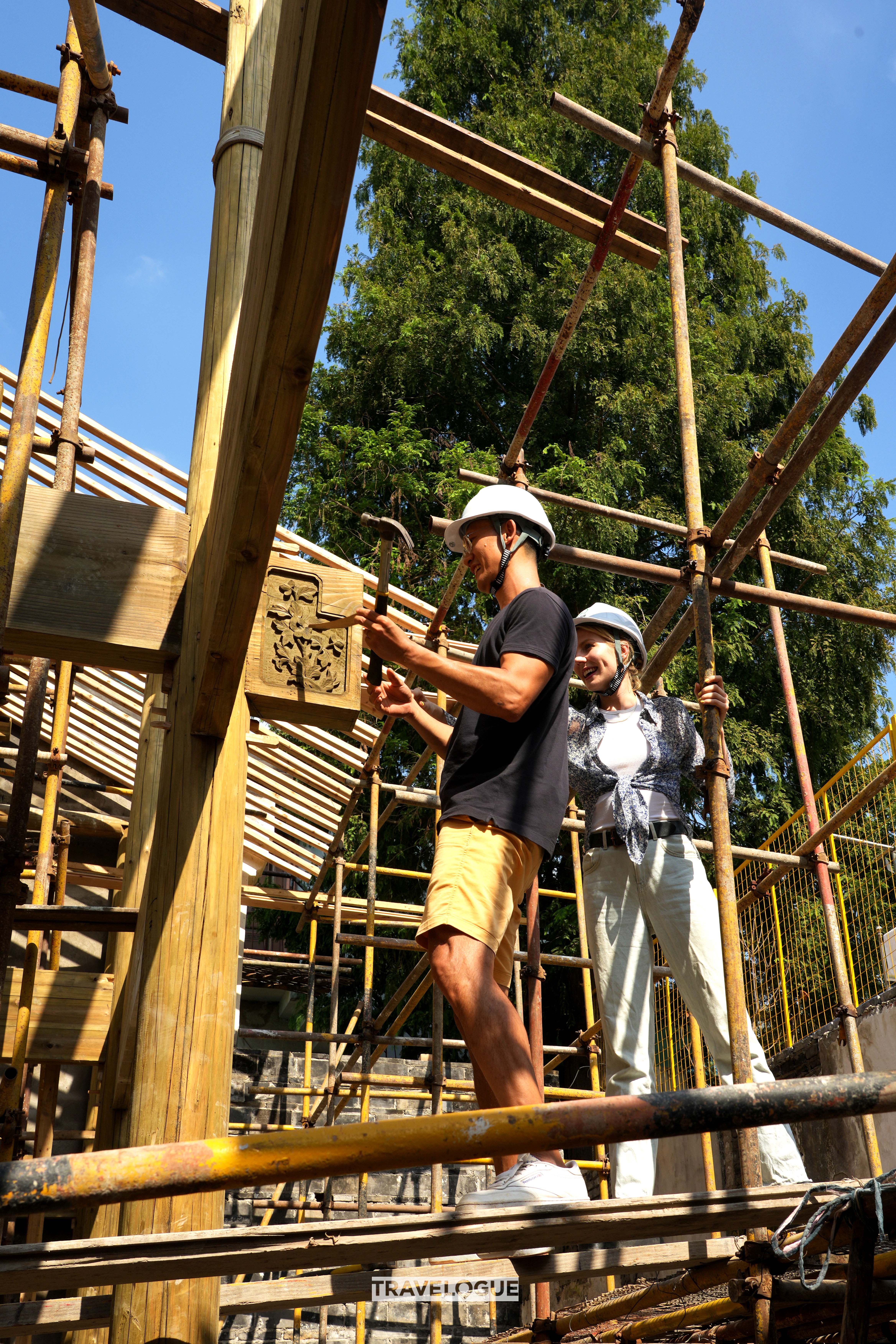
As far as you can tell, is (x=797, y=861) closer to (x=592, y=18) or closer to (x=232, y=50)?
(x=232, y=50)

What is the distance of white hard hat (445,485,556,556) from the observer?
9.80 feet

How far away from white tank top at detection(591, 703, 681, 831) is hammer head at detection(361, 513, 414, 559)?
159 centimetres

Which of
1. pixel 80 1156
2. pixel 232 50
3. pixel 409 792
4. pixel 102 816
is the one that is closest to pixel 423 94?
pixel 102 816

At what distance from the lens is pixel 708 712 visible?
3959 millimetres

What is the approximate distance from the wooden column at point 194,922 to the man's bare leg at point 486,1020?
1.63 feet

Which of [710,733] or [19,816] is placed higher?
[710,733]

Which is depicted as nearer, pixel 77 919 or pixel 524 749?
pixel 524 749

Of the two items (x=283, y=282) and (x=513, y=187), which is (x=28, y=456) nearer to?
(x=283, y=282)

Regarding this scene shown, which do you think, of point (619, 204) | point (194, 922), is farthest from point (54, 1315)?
point (619, 204)

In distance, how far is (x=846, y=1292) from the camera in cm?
228

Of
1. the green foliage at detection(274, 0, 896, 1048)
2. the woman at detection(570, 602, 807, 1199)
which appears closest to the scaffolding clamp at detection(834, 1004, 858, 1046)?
the woman at detection(570, 602, 807, 1199)

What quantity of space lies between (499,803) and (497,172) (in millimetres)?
3267

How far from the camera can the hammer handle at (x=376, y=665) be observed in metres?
2.67

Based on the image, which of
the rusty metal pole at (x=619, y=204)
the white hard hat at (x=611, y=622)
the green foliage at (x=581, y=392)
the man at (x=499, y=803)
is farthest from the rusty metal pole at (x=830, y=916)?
the green foliage at (x=581, y=392)
